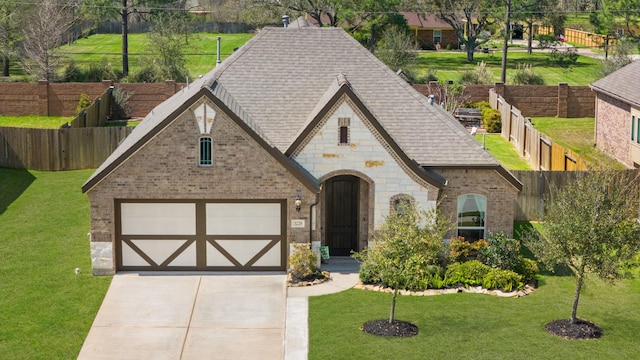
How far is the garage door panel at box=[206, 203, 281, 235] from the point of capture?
26703 millimetres

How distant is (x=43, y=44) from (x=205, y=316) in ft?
131

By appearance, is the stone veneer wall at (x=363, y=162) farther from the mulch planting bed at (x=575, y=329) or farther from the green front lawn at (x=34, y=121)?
the green front lawn at (x=34, y=121)

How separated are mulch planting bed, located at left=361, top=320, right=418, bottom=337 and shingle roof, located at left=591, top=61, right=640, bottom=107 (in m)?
20.5

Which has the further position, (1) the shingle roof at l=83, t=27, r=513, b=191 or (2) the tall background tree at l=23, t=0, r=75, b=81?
(2) the tall background tree at l=23, t=0, r=75, b=81

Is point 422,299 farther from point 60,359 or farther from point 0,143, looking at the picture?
point 0,143

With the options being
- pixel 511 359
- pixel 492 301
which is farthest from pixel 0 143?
pixel 511 359

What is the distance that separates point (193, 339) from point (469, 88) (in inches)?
1387

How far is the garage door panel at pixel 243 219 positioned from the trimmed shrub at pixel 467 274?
4.72m

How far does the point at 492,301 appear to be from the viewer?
24906mm

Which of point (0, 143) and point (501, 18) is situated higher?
point (501, 18)

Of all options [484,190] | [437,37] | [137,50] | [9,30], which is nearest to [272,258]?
[484,190]

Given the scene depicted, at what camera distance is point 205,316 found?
24125 mm

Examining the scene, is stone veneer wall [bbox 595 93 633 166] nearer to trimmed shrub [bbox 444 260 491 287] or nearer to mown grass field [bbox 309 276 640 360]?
mown grass field [bbox 309 276 640 360]

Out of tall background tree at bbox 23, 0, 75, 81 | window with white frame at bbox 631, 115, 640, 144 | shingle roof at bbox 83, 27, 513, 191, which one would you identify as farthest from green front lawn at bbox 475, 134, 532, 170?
tall background tree at bbox 23, 0, 75, 81
